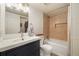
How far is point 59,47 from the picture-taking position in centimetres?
133

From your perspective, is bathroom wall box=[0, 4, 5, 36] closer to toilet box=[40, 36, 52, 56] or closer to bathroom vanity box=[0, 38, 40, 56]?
bathroom vanity box=[0, 38, 40, 56]

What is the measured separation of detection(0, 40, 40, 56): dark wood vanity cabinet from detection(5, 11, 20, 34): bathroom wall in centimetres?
30

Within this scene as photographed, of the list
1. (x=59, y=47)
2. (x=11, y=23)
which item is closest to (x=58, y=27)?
(x=59, y=47)

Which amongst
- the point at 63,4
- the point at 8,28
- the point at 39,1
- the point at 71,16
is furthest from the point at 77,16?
the point at 8,28

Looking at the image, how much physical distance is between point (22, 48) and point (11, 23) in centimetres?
39

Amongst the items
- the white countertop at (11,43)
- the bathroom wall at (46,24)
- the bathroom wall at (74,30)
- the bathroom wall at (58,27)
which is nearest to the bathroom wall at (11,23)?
the white countertop at (11,43)

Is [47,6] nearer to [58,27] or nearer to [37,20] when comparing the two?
[37,20]

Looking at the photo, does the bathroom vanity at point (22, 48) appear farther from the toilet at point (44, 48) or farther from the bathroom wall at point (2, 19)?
the bathroom wall at point (2, 19)

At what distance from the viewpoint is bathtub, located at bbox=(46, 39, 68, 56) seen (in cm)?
128

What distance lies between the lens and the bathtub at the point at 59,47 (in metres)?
1.28

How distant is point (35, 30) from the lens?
4.45ft

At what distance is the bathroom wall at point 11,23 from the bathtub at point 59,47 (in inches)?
21.3

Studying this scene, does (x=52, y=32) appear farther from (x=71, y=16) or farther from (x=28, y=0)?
(x=28, y=0)

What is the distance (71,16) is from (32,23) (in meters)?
0.62
